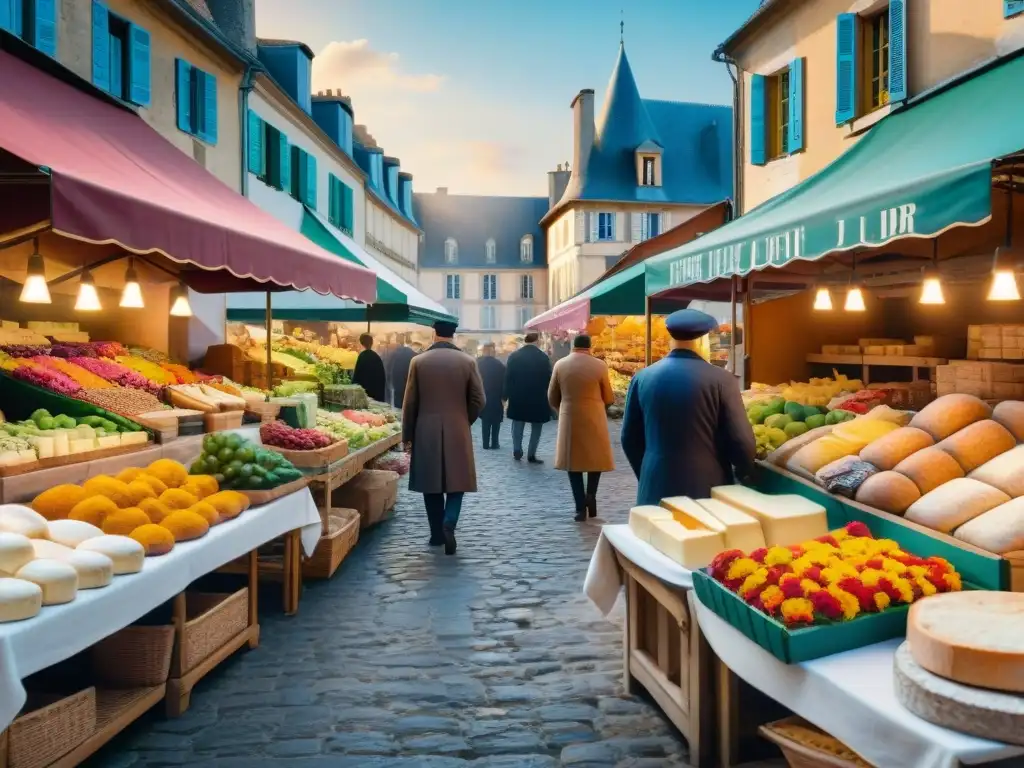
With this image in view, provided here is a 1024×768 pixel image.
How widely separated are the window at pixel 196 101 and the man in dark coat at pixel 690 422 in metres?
9.08

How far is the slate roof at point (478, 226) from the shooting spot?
170ft

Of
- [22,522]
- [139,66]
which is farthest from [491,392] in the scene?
[22,522]

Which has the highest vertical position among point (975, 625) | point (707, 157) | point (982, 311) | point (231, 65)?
point (707, 157)

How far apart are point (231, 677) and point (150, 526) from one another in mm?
1129

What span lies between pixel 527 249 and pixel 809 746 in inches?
1928

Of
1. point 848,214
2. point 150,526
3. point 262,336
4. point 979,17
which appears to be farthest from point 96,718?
point 262,336

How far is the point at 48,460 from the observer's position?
477 cm

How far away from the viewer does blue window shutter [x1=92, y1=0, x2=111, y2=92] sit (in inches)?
365

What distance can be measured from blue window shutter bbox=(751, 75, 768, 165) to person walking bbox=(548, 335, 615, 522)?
4.69 metres

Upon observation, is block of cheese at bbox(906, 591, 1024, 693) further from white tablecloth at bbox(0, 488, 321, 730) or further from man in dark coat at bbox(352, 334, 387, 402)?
man in dark coat at bbox(352, 334, 387, 402)

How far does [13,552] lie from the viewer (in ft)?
10.9

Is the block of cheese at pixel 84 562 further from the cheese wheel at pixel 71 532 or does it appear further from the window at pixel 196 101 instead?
the window at pixel 196 101

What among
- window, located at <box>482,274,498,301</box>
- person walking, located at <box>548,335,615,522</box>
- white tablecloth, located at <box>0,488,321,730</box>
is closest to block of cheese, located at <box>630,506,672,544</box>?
white tablecloth, located at <box>0,488,321,730</box>

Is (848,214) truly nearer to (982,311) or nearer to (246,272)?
(246,272)
